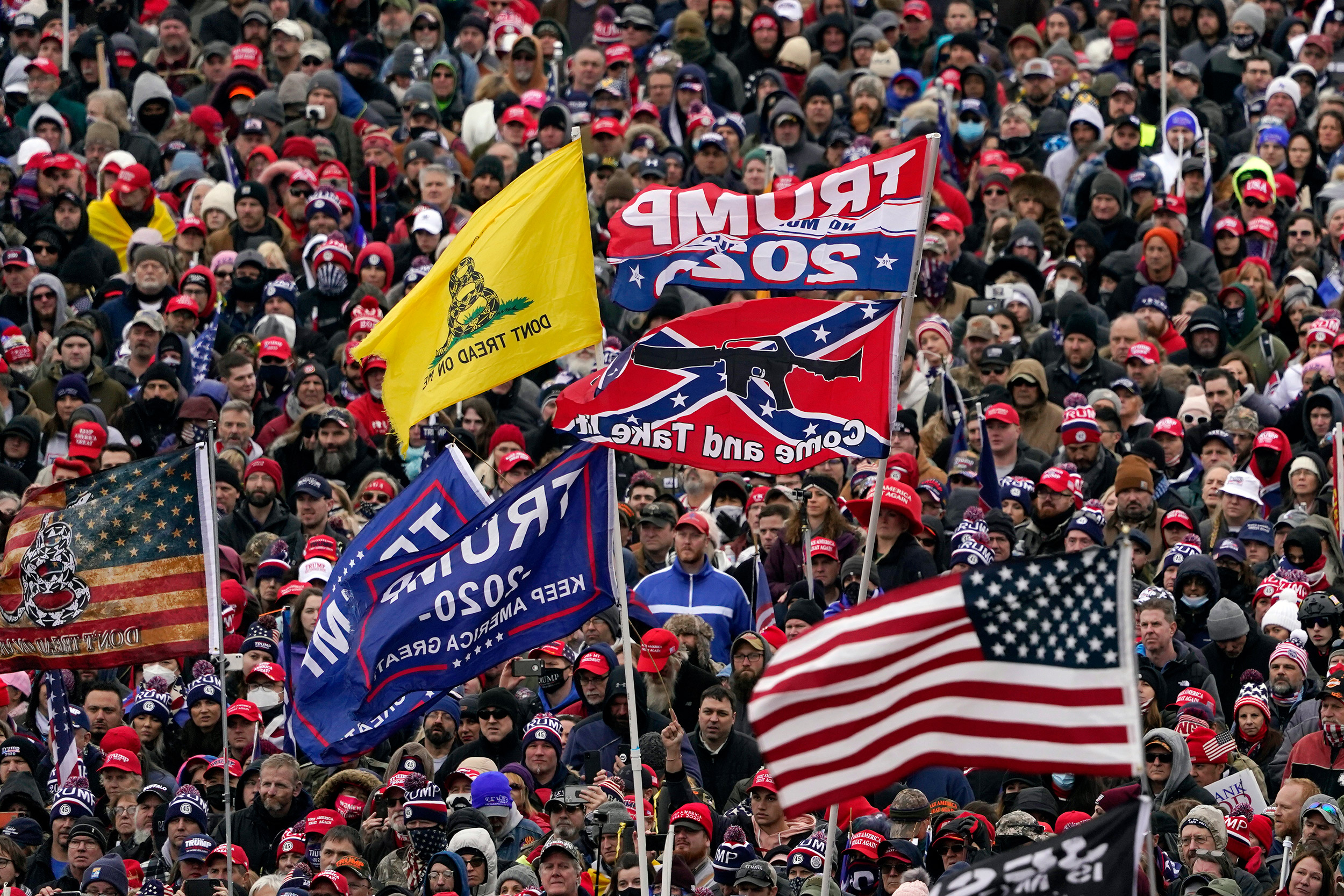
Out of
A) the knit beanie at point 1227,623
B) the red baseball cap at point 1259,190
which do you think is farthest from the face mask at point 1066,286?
the knit beanie at point 1227,623

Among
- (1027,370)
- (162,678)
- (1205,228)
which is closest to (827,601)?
(1027,370)

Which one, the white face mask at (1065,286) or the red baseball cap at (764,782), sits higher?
the white face mask at (1065,286)

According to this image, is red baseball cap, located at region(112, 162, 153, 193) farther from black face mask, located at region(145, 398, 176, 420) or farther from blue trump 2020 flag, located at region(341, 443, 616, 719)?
blue trump 2020 flag, located at region(341, 443, 616, 719)

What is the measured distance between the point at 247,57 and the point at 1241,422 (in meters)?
12.2

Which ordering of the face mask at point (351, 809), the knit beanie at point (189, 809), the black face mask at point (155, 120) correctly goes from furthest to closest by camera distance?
1. the black face mask at point (155, 120)
2. the face mask at point (351, 809)
3. the knit beanie at point (189, 809)

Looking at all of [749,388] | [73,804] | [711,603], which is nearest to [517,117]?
[711,603]

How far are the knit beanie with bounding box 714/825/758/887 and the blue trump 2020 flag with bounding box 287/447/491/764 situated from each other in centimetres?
206

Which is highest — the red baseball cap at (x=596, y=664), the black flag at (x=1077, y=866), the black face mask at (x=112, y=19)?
the black flag at (x=1077, y=866)

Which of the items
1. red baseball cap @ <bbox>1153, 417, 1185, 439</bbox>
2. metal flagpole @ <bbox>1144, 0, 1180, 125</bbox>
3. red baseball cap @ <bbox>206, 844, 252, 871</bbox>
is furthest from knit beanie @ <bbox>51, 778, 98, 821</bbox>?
metal flagpole @ <bbox>1144, 0, 1180, 125</bbox>

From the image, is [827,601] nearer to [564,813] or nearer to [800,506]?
[800,506]

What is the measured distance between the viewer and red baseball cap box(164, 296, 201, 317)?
2414 cm

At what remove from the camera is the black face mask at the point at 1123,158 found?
26.1 m

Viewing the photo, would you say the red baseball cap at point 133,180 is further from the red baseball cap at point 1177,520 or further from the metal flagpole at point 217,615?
the red baseball cap at point 1177,520

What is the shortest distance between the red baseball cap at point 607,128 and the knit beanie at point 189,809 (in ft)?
34.1
